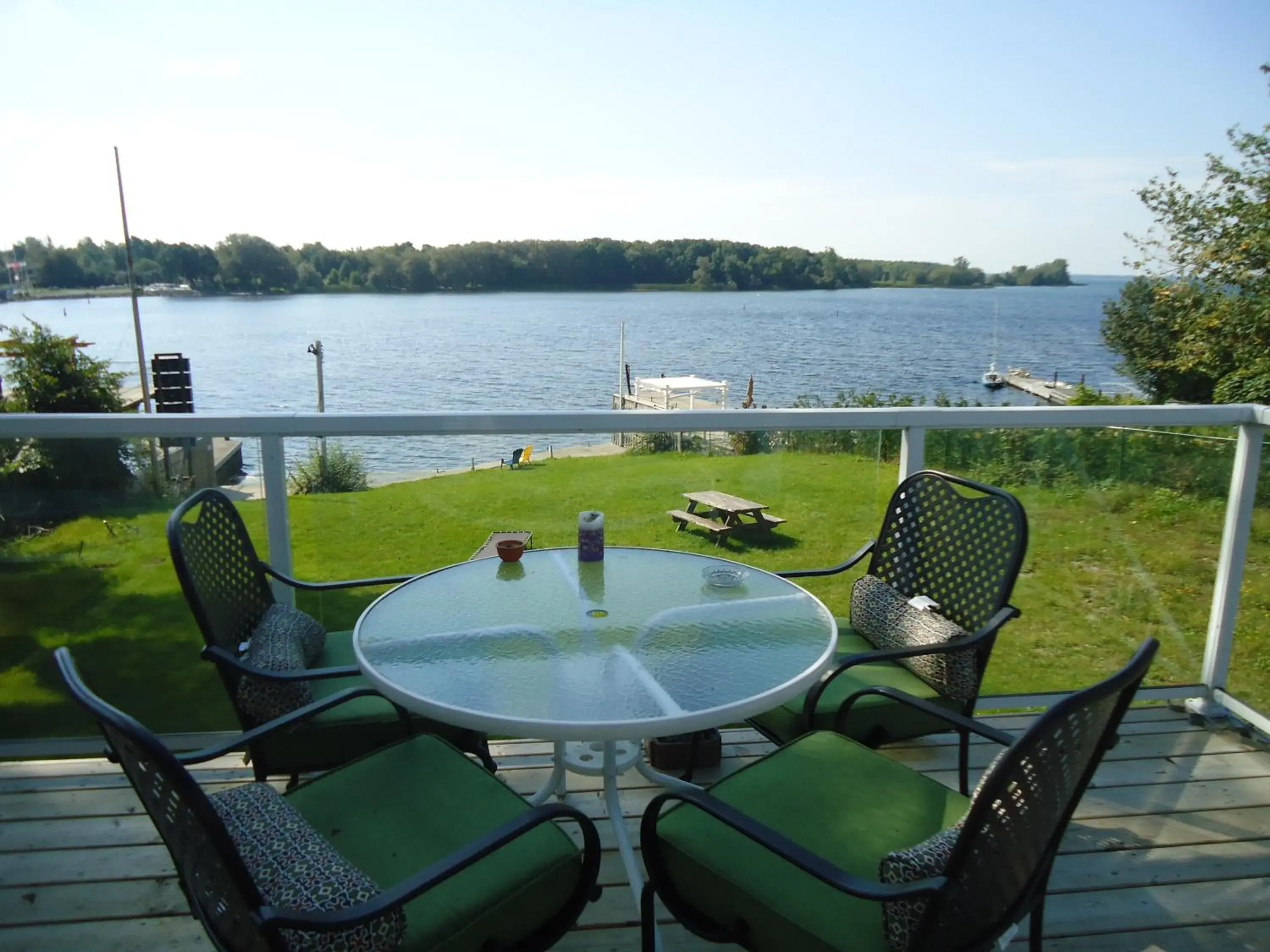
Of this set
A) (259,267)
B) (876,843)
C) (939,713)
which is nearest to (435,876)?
(876,843)

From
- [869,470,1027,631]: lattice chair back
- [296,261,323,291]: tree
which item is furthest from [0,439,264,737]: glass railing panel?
[296,261,323,291]: tree

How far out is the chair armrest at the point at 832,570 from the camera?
269 cm

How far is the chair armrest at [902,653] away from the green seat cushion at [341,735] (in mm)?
882

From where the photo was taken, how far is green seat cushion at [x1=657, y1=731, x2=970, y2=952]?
4.74 feet

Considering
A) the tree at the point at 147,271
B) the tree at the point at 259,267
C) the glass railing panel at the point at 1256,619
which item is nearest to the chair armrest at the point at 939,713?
the glass railing panel at the point at 1256,619

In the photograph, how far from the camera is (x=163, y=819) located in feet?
3.83

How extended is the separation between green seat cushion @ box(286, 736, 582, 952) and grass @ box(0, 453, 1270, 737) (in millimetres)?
918

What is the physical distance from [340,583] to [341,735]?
2.24 feet

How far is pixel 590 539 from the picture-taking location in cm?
258

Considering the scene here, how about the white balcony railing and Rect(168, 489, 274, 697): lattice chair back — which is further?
the white balcony railing

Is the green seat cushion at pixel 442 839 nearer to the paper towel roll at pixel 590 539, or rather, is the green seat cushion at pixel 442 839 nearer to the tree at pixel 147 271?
the paper towel roll at pixel 590 539

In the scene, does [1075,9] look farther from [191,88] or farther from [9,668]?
[191,88]

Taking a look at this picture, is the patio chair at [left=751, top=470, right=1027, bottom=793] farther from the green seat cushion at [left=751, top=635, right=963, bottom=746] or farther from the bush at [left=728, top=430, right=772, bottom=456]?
the bush at [left=728, top=430, right=772, bottom=456]

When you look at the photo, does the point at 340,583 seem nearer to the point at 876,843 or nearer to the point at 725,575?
the point at 725,575
